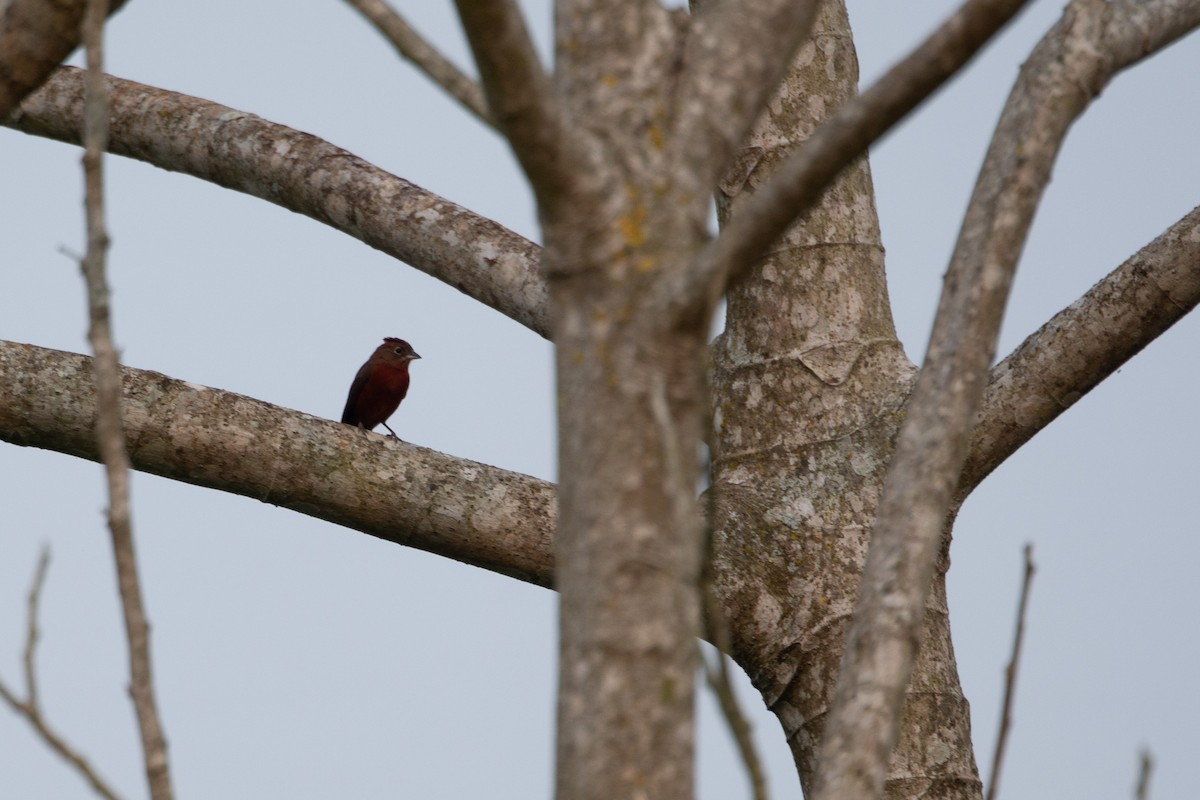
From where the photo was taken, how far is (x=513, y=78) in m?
1.46

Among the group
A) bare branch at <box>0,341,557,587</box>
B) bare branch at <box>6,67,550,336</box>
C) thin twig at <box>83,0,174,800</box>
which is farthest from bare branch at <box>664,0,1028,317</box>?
bare branch at <box>6,67,550,336</box>

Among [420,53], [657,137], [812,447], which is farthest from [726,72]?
[812,447]

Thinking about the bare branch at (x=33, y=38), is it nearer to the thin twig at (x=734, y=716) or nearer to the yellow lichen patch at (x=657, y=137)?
the yellow lichen patch at (x=657, y=137)

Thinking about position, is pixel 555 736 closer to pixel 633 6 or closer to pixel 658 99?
pixel 658 99

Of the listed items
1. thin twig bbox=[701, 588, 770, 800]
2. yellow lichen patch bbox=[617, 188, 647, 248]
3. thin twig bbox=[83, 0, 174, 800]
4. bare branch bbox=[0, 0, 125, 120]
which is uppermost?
bare branch bbox=[0, 0, 125, 120]

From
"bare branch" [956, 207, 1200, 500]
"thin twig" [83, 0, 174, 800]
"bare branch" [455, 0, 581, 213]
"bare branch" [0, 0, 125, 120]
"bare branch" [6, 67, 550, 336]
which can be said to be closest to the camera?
"thin twig" [83, 0, 174, 800]

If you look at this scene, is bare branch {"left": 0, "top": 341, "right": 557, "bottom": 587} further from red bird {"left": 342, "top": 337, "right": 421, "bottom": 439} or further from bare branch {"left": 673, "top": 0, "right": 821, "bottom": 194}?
red bird {"left": 342, "top": 337, "right": 421, "bottom": 439}

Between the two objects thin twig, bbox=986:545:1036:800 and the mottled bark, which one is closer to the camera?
thin twig, bbox=986:545:1036:800

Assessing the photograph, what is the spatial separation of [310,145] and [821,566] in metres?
Answer: 2.21

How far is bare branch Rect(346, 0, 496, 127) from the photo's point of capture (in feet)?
5.51

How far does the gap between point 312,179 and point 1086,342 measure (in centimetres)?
247

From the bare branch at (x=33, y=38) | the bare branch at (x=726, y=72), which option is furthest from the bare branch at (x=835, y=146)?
the bare branch at (x=33, y=38)

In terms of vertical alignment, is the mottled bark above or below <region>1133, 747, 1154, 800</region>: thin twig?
above

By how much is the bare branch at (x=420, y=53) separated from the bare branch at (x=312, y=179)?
242 centimetres
